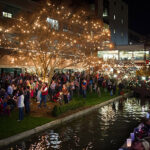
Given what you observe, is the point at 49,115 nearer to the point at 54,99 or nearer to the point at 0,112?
the point at 0,112

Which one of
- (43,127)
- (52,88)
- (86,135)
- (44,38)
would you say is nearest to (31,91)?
(52,88)

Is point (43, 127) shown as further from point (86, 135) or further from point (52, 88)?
point (52, 88)

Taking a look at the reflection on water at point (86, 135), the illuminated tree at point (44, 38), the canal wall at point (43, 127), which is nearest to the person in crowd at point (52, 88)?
the illuminated tree at point (44, 38)

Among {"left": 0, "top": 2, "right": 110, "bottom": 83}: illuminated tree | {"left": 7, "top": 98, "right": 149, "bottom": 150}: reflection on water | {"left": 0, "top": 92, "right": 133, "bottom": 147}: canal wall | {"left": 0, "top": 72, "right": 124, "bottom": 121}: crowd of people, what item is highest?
{"left": 0, "top": 2, "right": 110, "bottom": 83}: illuminated tree

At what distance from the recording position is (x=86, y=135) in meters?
10.8

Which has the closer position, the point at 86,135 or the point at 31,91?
the point at 86,135

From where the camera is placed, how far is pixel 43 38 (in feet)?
59.1

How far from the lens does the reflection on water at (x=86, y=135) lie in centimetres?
932

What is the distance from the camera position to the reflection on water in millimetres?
9320

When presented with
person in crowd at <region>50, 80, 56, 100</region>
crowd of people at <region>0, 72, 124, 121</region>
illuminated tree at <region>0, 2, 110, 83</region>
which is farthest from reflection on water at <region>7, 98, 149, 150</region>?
illuminated tree at <region>0, 2, 110, 83</region>

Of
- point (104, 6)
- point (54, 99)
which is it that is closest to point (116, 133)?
point (54, 99)

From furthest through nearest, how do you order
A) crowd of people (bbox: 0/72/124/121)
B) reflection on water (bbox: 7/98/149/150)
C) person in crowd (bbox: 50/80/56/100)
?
person in crowd (bbox: 50/80/56/100) → crowd of people (bbox: 0/72/124/121) → reflection on water (bbox: 7/98/149/150)

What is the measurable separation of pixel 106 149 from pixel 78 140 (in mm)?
1488

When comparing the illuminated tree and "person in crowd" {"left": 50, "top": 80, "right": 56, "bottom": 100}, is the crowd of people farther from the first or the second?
the illuminated tree
